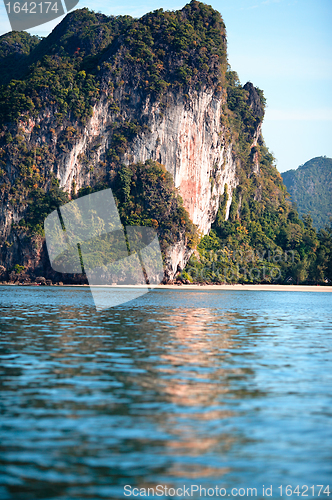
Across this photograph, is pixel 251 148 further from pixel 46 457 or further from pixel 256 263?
pixel 46 457

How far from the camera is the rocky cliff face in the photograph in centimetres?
9094

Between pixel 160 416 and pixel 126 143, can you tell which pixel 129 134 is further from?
pixel 160 416

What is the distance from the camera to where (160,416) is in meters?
9.49

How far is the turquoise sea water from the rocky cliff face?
74.1 metres

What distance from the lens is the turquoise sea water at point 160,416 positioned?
6898 millimetres

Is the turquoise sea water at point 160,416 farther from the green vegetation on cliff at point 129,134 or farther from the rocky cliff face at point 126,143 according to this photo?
the green vegetation on cliff at point 129,134

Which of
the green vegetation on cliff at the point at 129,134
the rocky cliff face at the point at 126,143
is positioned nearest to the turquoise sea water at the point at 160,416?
the rocky cliff face at the point at 126,143

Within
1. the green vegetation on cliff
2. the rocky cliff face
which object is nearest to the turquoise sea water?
the rocky cliff face

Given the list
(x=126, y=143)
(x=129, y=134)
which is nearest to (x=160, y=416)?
(x=126, y=143)

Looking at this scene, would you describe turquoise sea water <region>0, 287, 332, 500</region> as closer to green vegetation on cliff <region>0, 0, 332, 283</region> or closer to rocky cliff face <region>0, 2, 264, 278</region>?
rocky cliff face <region>0, 2, 264, 278</region>

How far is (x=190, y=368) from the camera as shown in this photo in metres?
14.3

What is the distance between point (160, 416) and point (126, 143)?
301 ft

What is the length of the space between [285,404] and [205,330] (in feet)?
43.0

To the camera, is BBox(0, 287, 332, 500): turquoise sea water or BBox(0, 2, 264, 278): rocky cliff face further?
BBox(0, 2, 264, 278): rocky cliff face
